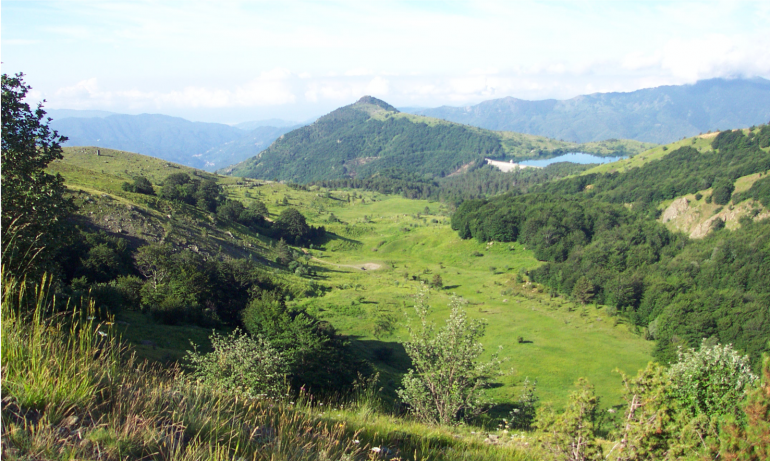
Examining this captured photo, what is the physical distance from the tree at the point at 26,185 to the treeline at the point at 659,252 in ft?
146

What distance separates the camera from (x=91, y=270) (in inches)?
1170

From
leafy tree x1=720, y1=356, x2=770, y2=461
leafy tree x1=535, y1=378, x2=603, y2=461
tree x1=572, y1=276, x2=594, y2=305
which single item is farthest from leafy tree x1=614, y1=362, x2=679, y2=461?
tree x1=572, y1=276, x2=594, y2=305

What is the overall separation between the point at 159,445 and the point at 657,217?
126 meters

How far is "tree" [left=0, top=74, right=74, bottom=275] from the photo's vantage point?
884cm

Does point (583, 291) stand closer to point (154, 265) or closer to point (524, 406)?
point (524, 406)

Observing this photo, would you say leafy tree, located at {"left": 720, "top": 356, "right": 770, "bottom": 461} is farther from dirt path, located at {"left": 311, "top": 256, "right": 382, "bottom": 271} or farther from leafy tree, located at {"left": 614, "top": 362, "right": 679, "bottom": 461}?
dirt path, located at {"left": 311, "top": 256, "right": 382, "bottom": 271}

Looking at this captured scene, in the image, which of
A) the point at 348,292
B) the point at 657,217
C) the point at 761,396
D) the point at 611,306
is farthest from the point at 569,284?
the point at 761,396

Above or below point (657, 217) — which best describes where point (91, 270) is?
below

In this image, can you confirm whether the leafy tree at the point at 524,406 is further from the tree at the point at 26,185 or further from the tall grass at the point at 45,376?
the tree at the point at 26,185

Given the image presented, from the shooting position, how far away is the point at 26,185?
913cm

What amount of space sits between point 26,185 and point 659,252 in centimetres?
10029

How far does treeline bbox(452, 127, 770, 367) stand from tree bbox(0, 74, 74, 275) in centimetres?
4464

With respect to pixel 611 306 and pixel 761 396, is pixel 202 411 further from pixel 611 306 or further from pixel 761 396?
pixel 611 306

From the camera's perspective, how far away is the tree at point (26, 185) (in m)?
8.84
